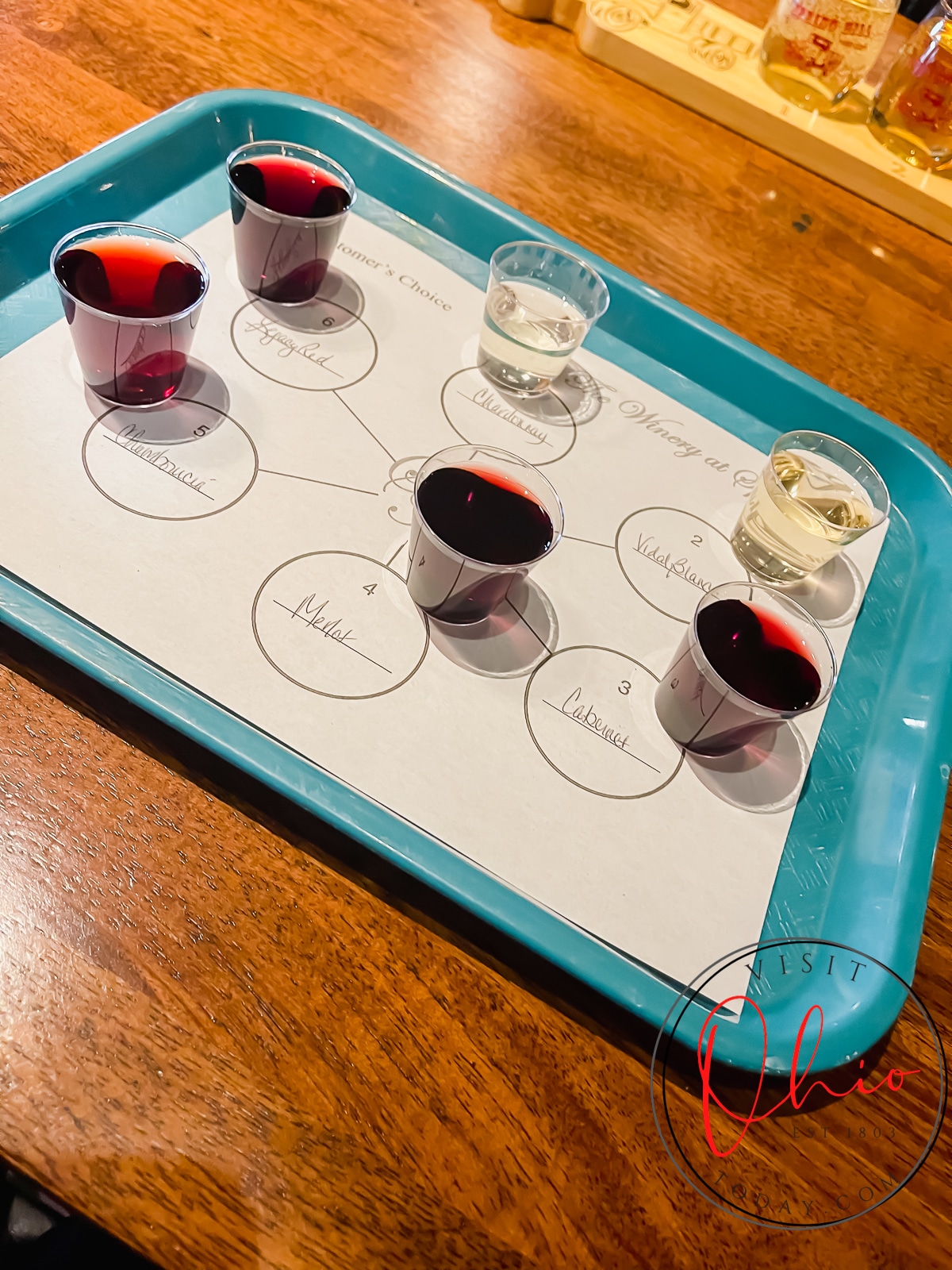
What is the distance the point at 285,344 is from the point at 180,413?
136 millimetres

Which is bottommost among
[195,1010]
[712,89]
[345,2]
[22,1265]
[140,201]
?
[22,1265]

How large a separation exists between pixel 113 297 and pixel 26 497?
0.19m

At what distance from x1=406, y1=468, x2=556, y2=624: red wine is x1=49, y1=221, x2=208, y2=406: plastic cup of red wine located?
0.24 metres

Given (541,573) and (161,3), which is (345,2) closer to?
(161,3)

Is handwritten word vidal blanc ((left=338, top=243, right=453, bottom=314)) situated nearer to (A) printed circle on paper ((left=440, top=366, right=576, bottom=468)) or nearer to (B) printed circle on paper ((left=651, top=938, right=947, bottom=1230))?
(A) printed circle on paper ((left=440, top=366, right=576, bottom=468))

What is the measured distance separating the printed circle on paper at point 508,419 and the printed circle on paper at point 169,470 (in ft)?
0.67

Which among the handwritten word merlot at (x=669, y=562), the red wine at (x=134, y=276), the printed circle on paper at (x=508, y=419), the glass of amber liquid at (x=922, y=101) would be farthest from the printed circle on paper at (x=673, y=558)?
the glass of amber liquid at (x=922, y=101)

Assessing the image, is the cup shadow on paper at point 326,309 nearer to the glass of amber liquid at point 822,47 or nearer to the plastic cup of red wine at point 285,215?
the plastic cup of red wine at point 285,215

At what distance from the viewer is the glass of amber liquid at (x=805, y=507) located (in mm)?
796

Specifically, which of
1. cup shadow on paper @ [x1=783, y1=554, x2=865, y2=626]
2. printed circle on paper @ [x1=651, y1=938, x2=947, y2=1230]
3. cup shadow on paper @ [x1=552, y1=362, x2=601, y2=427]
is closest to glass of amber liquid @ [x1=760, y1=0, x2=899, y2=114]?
cup shadow on paper @ [x1=552, y1=362, x2=601, y2=427]

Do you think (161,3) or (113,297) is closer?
(113,297)

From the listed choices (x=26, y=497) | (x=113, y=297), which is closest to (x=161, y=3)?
(x=113, y=297)

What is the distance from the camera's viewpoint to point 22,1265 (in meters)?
0.74

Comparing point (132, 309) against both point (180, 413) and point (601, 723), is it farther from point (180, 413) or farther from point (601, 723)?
point (601, 723)
